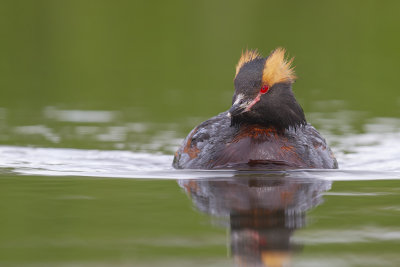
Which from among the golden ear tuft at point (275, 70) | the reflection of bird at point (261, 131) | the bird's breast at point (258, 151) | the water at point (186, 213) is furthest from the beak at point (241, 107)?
the water at point (186, 213)

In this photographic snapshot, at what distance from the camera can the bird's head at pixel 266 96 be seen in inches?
456

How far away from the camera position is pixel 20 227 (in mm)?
8070

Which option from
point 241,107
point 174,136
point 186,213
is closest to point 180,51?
point 174,136

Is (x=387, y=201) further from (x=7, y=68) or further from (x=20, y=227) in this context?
(x=7, y=68)

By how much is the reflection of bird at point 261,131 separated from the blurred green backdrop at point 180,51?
6.02 m

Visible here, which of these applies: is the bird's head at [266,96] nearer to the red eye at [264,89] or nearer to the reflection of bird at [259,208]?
the red eye at [264,89]

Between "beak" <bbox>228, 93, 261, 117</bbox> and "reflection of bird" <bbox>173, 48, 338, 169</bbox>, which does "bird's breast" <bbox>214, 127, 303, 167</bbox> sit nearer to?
"reflection of bird" <bbox>173, 48, 338, 169</bbox>

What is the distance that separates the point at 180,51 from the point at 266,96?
1649 cm

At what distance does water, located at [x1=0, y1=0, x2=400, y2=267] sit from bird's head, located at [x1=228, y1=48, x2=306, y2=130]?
0.88 meters

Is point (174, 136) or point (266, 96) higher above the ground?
point (266, 96)

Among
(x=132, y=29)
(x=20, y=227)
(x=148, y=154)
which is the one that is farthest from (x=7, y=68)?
(x=20, y=227)

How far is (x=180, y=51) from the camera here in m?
27.9

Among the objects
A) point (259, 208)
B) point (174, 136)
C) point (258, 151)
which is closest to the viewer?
point (259, 208)

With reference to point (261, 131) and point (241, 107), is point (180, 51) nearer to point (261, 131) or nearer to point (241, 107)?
point (261, 131)
